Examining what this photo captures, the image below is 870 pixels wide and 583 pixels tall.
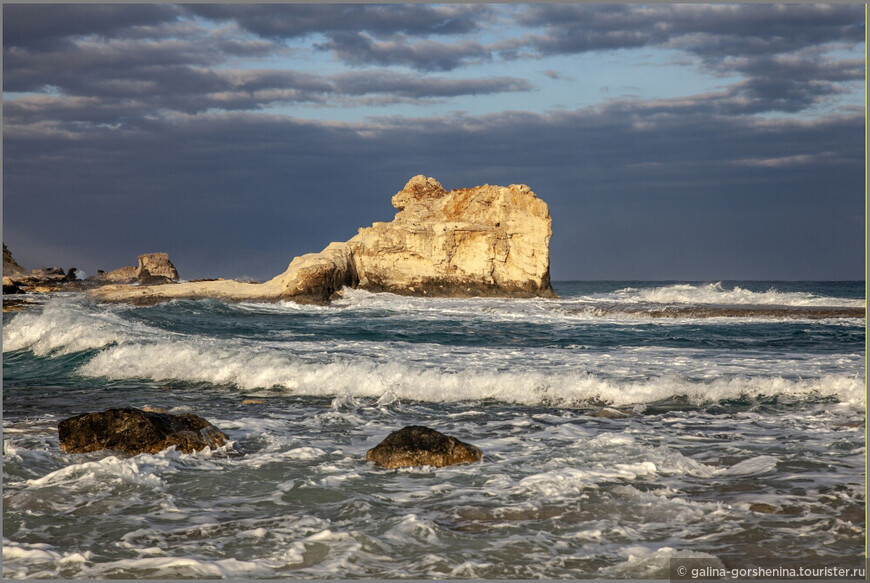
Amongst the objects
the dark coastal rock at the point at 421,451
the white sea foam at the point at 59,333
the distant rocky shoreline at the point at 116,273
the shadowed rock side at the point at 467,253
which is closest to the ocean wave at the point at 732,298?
the shadowed rock side at the point at 467,253

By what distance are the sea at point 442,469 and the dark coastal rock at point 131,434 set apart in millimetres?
157

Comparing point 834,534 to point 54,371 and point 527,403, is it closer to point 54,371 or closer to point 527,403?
point 527,403

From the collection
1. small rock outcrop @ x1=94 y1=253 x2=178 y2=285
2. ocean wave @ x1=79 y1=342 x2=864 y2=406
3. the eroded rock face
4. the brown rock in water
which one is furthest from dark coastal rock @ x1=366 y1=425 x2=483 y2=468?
small rock outcrop @ x1=94 y1=253 x2=178 y2=285

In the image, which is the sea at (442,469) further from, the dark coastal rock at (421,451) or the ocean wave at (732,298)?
the ocean wave at (732,298)

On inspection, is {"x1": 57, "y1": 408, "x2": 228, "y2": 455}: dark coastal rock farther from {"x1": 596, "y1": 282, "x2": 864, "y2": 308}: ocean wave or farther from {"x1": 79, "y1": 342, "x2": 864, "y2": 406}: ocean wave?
{"x1": 596, "y1": 282, "x2": 864, "y2": 308}: ocean wave

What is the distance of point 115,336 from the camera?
15250 millimetres

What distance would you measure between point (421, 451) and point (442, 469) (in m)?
0.27

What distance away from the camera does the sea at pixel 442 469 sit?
4.04 m

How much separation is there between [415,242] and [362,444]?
3266 cm

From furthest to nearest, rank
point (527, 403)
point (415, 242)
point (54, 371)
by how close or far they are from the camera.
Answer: point (415, 242) < point (54, 371) < point (527, 403)

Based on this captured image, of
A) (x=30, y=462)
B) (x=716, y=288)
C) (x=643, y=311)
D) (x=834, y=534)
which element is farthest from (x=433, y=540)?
(x=716, y=288)

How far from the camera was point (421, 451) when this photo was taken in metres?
6.11

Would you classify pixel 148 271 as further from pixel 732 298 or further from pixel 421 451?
pixel 421 451

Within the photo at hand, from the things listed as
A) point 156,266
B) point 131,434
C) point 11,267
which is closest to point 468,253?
point 156,266
